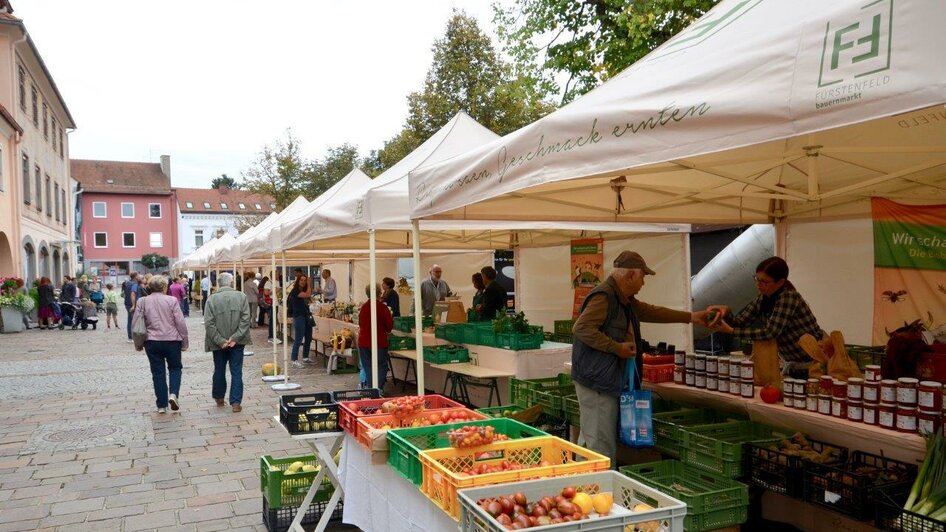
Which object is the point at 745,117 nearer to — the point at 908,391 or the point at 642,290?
the point at 908,391

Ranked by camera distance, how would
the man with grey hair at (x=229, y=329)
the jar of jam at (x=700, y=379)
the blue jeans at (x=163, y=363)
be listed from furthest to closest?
the man with grey hair at (x=229, y=329), the blue jeans at (x=163, y=363), the jar of jam at (x=700, y=379)

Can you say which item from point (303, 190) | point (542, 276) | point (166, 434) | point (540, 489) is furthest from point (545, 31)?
point (303, 190)

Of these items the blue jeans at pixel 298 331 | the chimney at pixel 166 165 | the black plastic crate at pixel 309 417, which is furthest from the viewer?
the chimney at pixel 166 165

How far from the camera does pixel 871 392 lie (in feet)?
12.3

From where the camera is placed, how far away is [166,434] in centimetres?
804

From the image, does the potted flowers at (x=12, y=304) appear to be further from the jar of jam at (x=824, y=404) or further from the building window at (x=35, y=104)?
the jar of jam at (x=824, y=404)

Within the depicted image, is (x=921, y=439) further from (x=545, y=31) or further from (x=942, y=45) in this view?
(x=545, y=31)

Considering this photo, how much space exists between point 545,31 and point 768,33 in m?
13.2

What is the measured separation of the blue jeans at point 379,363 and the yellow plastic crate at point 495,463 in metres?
5.86

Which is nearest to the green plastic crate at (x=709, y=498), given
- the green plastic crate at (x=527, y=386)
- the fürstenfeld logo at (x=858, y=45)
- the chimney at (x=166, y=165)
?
the green plastic crate at (x=527, y=386)

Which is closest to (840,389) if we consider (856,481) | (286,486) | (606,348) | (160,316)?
(856,481)

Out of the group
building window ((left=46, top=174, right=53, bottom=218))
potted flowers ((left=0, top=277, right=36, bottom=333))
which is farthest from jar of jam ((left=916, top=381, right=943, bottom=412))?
building window ((left=46, top=174, right=53, bottom=218))

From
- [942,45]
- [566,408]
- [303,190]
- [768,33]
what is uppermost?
[303,190]

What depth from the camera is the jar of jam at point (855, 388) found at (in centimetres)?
379
